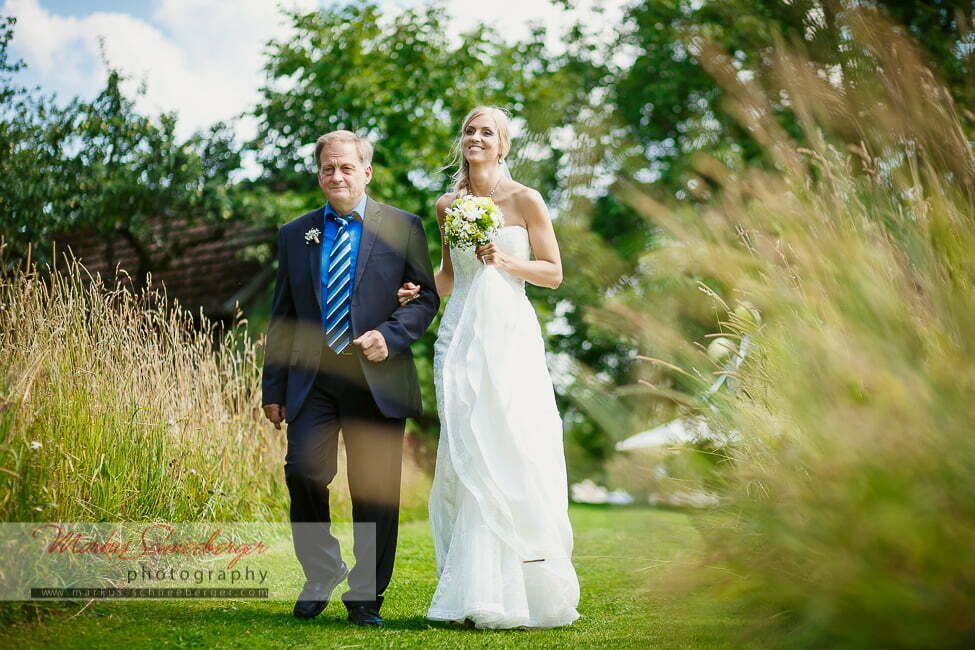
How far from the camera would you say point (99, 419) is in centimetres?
417

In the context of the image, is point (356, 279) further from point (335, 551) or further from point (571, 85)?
point (571, 85)

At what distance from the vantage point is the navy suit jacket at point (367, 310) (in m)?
3.89

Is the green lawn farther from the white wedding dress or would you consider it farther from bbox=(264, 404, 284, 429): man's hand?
bbox=(264, 404, 284, 429): man's hand

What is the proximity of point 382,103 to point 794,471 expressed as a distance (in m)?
12.4

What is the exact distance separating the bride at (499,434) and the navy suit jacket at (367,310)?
11 centimetres

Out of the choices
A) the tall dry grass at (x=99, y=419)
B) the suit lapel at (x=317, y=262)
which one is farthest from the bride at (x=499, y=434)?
the tall dry grass at (x=99, y=419)

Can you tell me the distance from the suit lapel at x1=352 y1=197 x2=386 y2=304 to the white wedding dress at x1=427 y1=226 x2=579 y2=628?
439mm

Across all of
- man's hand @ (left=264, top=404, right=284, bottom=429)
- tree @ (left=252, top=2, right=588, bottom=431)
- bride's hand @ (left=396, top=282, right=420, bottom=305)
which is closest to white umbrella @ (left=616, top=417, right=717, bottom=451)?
bride's hand @ (left=396, top=282, right=420, bottom=305)

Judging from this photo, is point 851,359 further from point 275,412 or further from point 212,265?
point 212,265

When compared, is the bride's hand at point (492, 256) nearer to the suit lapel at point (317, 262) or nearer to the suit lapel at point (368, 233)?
the suit lapel at point (368, 233)

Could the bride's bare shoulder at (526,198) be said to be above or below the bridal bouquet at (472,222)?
above

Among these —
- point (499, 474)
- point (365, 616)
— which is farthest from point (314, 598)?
point (499, 474)

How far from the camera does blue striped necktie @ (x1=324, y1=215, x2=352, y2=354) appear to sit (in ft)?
12.8

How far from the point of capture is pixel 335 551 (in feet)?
12.6
